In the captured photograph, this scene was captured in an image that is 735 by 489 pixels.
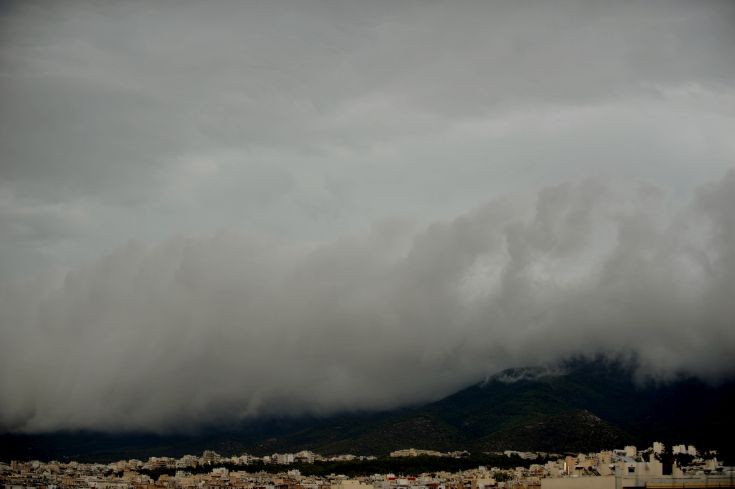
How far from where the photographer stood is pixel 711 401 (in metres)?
174

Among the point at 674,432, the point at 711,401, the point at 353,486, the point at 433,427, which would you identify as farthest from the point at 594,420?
the point at 353,486

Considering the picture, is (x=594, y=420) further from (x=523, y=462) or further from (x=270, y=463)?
(x=270, y=463)

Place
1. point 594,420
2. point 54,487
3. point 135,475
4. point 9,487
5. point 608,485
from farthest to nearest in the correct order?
point 135,475 → point 594,420 → point 54,487 → point 9,487 → point 608,485

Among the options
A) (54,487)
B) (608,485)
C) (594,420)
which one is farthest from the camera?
(594,420)

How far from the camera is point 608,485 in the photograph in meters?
67.4

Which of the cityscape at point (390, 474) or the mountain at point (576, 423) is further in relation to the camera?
the mountain at point (576, 423)

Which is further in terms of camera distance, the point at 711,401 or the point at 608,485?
the point at 711,401

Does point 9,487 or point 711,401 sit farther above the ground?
point 711,401

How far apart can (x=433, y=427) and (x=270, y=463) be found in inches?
1279

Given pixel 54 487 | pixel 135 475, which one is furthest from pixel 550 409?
pixel 54 487

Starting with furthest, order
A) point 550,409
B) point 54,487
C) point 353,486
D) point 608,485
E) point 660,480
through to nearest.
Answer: point 550,409 < point 54,487 < point 353,486 < point 608,485 < point 660,480

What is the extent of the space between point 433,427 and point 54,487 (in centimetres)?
7381

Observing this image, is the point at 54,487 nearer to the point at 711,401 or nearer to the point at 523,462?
the point at 523,462

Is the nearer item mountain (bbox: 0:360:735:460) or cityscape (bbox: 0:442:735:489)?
cityscape (bbox: 0:442:735:489)
